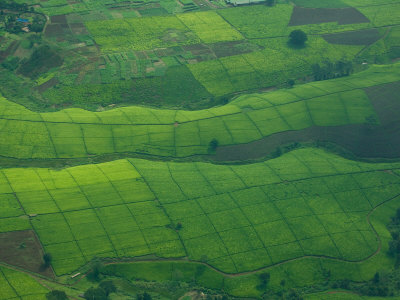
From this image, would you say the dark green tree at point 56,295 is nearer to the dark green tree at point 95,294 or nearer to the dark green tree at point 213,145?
the dark green tree at point 95,294

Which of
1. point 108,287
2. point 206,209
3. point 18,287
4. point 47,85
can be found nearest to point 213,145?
point 206,209

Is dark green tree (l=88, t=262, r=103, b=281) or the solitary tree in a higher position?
the solitary tree

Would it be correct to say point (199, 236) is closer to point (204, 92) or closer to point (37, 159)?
point (37, 159)

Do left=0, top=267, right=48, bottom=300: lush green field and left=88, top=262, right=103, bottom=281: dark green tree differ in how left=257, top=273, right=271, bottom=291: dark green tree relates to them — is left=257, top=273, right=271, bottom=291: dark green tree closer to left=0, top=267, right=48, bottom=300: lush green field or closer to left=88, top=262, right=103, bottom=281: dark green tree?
left=88, top=262, right=103, bottom=281: dark green tree

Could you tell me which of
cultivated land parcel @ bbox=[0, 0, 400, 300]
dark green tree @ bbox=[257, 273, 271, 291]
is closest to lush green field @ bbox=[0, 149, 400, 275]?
cultivated land parcel @ bbox=[0, 0, 400, 300]

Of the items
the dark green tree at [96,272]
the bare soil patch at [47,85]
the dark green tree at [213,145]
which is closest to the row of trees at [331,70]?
the dark green tree at [213,145]

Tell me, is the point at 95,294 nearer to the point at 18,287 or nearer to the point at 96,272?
the point at 96,272

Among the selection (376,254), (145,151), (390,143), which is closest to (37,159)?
(145,151)
